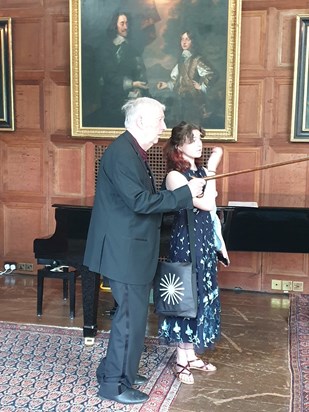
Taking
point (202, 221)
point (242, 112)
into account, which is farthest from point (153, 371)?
point (242, 112)

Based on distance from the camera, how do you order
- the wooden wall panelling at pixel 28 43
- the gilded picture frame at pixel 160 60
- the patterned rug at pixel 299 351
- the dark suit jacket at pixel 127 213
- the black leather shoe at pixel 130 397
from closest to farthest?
1. the dark suit jacket at pixel 127 213
2. the black leather shoe at pixel 130 397
3. the patterned rug at pixel 299 351
4. the gilded picture frame at pixel 160 60
5. the wooden wall panelling at pixel 28 43

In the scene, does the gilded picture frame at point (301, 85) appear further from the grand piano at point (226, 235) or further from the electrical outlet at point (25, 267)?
the electrical outlet at point (25, 267)

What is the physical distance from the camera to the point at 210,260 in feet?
9.71

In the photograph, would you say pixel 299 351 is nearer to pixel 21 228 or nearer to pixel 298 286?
pixel 298 286

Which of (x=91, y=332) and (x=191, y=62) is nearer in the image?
(x=91, y=332)

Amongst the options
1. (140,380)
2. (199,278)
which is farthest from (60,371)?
(199,278)

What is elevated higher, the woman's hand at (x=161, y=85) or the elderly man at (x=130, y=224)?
the woman's hand at (x=161, y=85)

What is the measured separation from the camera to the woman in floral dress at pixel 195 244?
2814 millimetres

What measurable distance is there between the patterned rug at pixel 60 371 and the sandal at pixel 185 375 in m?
0.03

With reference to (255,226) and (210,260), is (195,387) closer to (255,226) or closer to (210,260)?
(210,260)

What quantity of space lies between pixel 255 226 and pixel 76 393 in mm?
1710

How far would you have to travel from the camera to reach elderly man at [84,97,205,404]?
97.6 inches

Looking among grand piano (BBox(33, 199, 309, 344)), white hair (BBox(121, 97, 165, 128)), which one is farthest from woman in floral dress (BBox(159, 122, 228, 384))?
grand piano (BBox(33, 199, 309, 344))

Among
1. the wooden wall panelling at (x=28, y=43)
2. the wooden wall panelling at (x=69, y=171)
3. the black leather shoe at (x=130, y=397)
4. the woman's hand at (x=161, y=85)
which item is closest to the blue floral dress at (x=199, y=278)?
the black leather shoe at (x=130, y=397)
